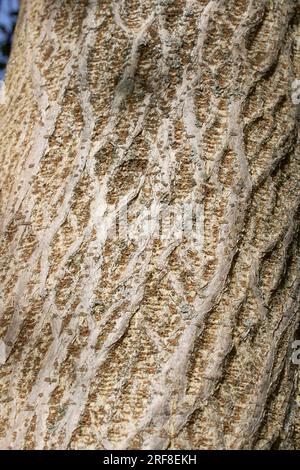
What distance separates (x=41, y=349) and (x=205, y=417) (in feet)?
1.18

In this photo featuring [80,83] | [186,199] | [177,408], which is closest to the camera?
[177,408]

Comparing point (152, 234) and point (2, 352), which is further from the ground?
point (152, 234)

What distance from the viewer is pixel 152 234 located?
1.35 meters

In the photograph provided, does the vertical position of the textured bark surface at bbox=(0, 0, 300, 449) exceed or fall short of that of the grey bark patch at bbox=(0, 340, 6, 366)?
it exceeds it

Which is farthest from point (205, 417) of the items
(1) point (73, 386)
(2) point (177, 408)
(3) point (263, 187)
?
(3) point (263, 187)

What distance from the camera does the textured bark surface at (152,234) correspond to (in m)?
Answer: 1.28

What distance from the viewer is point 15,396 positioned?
132 centimetres

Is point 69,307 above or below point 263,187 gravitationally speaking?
below

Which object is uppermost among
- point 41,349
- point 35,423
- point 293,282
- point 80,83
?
point 80,83

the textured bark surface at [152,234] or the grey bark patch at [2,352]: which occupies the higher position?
the textured bark surface at [152,234]

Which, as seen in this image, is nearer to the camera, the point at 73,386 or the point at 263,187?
the point at 73,386

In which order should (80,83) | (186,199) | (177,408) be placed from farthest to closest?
(80,83)
(186,199)
(177,408)

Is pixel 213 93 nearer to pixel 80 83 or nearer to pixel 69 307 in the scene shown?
pixel 80 83

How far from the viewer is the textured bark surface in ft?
4.19
